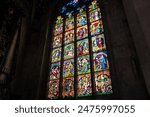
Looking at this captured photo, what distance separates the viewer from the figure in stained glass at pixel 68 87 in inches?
149

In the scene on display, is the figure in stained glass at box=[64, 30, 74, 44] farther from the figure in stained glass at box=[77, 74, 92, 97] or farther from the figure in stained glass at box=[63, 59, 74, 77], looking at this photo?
the figure in stained glass at box=[77, 74, 92, 97]

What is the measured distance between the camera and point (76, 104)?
76.3 inches

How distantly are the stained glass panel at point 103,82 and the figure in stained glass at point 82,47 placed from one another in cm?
93

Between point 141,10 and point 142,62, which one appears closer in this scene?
point 142,62

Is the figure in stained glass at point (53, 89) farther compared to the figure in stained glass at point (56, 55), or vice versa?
the figure in stained glass at point (56, 55)

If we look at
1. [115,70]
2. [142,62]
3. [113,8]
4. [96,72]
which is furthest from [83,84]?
[113,8]

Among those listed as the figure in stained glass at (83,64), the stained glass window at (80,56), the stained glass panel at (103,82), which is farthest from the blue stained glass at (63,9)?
the stained glass panel at (103,82)

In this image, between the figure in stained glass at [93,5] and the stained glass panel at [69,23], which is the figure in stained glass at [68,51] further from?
the figure in stained glass at [93,5]

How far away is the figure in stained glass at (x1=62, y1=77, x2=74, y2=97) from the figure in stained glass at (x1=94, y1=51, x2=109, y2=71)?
33.4 inches

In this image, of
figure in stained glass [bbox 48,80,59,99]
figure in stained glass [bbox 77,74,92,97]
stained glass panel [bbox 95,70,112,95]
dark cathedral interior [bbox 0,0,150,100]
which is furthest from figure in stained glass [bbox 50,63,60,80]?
stained glass panel [bbox 95,70,112,95]

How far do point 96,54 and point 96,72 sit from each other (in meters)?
0.61

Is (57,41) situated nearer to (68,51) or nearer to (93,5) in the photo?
(68,51)

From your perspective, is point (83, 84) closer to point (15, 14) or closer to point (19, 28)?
point (19, 28)

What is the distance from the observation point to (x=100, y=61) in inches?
150
